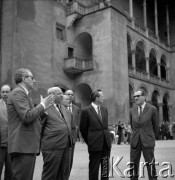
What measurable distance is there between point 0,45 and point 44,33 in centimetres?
322

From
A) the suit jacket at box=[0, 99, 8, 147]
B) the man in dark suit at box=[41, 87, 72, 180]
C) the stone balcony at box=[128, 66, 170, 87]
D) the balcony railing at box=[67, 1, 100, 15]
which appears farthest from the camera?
the stone balcony at box=[128, 66, 170, 87]

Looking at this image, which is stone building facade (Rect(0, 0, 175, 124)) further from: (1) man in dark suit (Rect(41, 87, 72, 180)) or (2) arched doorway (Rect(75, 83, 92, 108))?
(1) man in dark suit (Rect(41, 87, 72, 180))

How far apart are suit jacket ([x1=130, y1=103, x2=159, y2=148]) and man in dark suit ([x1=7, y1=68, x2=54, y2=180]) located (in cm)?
249

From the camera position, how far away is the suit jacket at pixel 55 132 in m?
4.39

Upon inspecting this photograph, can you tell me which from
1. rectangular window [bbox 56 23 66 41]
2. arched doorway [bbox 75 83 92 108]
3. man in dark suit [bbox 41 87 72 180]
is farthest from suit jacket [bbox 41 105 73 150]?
arched doorway [bbox 75 83 92 108]

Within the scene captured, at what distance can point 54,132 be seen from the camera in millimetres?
4441

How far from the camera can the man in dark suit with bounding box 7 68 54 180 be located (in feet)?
11.7

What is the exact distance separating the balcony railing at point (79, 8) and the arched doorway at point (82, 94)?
5.88 meters

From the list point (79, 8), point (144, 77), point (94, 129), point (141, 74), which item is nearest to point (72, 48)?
point (79, 8)

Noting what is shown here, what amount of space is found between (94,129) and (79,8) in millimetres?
19144

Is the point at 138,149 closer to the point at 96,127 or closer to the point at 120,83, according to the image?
the point at 96,127

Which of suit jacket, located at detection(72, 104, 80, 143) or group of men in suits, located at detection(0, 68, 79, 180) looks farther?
suit jacket, located at detection(72, 104, 80, 143)

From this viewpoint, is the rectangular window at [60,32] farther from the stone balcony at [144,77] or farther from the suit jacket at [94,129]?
the suit jacket at [94,129]

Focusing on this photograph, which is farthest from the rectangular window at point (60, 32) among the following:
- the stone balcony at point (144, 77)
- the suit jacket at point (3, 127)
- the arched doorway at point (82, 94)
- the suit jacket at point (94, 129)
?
A: the suit jacket at point (3, 127)
